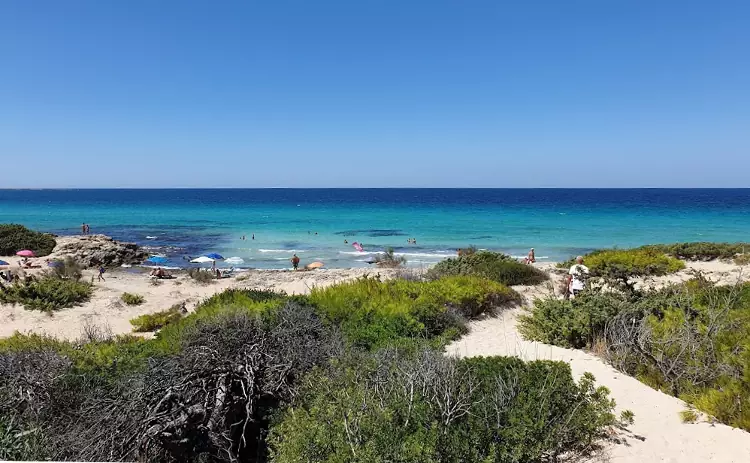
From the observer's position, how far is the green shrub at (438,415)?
3.83 meters

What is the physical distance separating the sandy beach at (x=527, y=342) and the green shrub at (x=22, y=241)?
432 inches

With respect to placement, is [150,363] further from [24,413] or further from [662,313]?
[662,313]

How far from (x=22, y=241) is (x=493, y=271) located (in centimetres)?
3073

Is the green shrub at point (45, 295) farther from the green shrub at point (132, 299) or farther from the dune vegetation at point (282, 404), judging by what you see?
the dune vegetation at point (282, 404)

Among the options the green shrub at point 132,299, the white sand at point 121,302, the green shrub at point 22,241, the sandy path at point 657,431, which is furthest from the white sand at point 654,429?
the green shrub at point 22,241

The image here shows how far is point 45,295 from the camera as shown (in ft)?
43.4

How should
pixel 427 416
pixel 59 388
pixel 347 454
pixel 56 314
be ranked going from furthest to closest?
pixel 56 314, pixel 59 388, pixel 427 416, pixel 347 454

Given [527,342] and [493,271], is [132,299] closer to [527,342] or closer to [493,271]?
[493,271]

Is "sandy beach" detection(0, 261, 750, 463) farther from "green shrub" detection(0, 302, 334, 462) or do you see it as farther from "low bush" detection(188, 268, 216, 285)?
"green shrub" detection(0, 302, 334, 462)

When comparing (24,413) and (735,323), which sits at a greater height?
(735,323)

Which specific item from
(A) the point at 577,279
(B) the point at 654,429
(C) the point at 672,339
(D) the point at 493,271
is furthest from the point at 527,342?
(D) the point at 493,271

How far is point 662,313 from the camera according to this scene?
805cm

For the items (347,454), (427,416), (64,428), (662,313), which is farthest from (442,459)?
(662,313)

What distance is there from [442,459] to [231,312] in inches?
189
